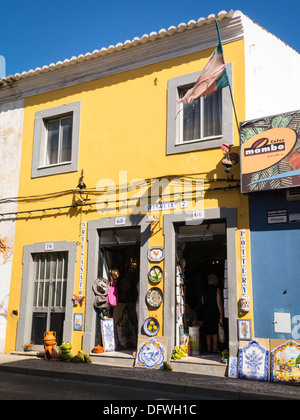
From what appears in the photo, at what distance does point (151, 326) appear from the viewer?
1019cm

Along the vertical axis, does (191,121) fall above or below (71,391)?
above

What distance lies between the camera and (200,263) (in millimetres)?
12828

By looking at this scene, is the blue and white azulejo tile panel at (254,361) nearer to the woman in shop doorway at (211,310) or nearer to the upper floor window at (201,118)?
the woman in shop doorway at (211,310)

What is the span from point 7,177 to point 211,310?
672 cm

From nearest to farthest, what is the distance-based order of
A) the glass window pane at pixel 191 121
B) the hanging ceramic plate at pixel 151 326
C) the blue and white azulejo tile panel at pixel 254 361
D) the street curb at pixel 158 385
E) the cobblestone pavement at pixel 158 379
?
the street curb at pixel 158 385 → the cobblestone pavement at pixel 158 379 → the blue and white azulejo tile panel at pixel 254 361 → the hanging ceramic plate at pixel 151 326 → the glass window pane at pixel 191 121

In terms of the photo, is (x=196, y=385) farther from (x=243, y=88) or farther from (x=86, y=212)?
(x=243, y=88)

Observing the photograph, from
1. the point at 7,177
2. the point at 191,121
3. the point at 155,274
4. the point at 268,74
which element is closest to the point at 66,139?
the point at 7,177

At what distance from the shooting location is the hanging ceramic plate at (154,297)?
10209 mm

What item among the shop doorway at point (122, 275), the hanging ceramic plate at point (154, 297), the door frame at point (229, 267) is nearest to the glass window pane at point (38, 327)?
the shop doorway at point (122, 275)

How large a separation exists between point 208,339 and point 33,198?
5.82 metres

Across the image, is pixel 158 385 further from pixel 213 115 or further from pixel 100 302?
pixel 213 115

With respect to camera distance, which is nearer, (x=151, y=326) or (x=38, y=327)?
(x=151, y=326)

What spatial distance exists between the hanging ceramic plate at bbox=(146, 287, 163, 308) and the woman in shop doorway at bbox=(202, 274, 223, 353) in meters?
1.54
